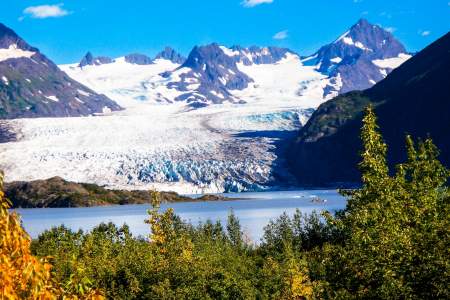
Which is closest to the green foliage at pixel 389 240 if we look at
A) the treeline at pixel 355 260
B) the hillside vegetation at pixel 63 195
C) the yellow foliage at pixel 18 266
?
the treeline at pixel 355 260

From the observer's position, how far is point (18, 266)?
386 inches

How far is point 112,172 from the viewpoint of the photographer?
564ft

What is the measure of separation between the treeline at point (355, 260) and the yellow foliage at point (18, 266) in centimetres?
68

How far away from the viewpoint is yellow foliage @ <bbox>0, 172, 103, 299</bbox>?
9258 mm

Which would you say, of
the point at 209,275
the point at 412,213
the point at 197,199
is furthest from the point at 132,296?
the point at 197,199

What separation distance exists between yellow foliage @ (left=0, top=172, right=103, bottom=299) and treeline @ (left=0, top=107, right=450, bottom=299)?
678mm

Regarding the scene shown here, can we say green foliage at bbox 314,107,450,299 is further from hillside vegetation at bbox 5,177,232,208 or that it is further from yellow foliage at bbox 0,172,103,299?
hillside vegetation at bbox 5,177,232,208

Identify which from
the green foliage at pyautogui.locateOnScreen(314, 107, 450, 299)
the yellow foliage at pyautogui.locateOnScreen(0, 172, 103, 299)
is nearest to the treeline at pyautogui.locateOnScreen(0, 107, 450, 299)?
the green foliage at pyautogui.locateOnScreen(314, 107, 450, 299)

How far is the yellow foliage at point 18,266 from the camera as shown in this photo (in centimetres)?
926

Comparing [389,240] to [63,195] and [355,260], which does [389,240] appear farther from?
[63,195]

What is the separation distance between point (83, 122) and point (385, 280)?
18759 centimetres

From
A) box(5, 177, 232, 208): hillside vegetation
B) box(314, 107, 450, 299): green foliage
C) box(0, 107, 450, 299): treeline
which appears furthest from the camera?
box(5, 177, 232, 208): hillside vegetation

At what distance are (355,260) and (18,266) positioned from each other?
1289 centimetres

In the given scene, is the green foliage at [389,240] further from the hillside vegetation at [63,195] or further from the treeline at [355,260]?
the hillside vegetation at [63,195]
